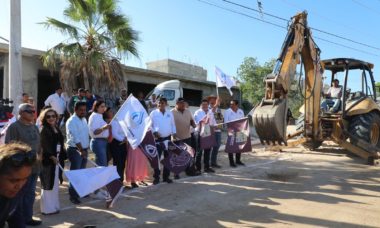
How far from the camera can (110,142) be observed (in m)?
7.98

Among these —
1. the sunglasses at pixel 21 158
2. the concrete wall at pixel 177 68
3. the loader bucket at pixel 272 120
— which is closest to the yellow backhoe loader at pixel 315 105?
the loader bucket at pixel 272 120

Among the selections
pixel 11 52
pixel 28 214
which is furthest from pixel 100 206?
pixel 11 52

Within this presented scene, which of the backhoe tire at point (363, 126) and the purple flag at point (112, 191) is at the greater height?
the backhoe tire at point (363, 126)

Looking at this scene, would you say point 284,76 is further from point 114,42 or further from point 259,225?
point 114,42

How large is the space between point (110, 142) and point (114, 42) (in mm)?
7451

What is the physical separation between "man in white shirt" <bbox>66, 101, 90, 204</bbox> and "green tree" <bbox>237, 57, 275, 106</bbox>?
2616cm

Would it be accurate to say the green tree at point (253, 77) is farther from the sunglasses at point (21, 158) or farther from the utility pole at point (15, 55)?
the sunglasses at point (21, 158)

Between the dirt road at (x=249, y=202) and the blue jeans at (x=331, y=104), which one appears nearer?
the dirt road at (x=249, y=202)

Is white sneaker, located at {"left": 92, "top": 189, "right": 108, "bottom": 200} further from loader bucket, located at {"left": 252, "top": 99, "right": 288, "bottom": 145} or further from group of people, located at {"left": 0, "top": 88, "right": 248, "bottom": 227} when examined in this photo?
loader bucket, located at {"left": 252, "top": 99, "right": 288, "bottom": 145}

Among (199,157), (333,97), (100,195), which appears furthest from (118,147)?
(333,97)

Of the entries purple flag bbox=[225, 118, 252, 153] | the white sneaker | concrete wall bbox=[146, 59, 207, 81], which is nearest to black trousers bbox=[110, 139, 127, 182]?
the white sneaker

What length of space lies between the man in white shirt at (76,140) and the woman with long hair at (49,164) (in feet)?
1.64

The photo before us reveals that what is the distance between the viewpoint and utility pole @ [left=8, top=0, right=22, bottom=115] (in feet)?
31.7

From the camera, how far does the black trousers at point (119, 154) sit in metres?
8.02
